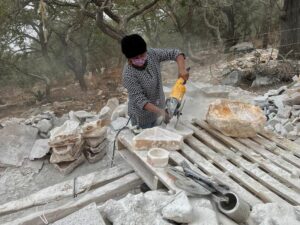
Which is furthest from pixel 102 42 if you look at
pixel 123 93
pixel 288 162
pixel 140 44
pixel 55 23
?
pixel 288 162

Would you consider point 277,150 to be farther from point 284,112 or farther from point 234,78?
point 234,78

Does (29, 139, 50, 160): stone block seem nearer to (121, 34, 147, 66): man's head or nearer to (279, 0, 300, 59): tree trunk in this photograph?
(121, 34, 147, 66): man's head

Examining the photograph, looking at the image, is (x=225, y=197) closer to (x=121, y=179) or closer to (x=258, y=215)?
(x=258, y=215)

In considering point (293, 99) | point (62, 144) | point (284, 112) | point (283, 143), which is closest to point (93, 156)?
point (62, 144)

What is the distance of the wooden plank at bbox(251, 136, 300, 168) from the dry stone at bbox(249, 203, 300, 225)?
0.80 m

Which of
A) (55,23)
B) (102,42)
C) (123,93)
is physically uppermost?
(55,23)

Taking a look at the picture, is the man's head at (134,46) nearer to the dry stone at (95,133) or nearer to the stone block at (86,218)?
the dry stone at (95,133)

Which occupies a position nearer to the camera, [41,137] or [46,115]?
[41,137]

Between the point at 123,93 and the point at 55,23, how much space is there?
4.28 metres

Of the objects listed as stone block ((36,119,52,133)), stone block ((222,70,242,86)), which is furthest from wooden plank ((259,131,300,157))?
stone block ((222,70,242,86))

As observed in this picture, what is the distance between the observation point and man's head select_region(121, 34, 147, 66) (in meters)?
3.04

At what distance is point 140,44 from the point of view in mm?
3072

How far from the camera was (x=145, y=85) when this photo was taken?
342cm

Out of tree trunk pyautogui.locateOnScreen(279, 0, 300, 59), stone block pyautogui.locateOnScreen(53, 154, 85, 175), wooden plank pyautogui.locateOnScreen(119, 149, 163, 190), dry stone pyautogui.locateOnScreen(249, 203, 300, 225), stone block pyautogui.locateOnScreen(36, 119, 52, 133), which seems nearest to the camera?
dry stone pyautogui.locateOnScreen(249, 203, 300, 225)
